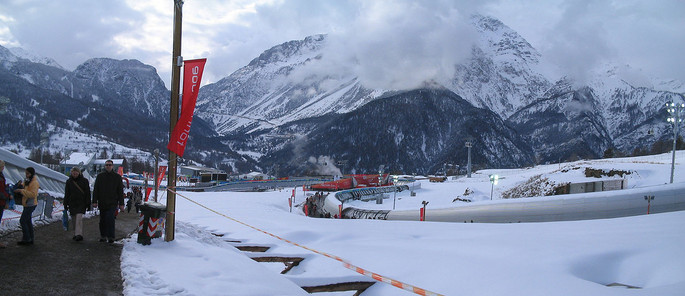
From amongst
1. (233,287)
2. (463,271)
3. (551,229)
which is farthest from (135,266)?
(551,229)

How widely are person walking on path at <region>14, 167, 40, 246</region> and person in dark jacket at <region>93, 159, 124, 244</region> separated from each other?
1134mm

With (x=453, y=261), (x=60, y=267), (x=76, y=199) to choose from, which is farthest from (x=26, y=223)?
(x=453, y=261)

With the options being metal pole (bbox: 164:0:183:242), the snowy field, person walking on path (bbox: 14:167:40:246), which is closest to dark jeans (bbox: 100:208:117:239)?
the snowy field

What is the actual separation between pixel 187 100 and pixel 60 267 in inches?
A: 161

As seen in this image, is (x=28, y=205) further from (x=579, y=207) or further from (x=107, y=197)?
(x=579, y=207)

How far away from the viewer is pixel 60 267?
7535mm

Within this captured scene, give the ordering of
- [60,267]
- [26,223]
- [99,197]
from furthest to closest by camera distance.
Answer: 1. [99,197]
2. [26,223]
3. [60,267]

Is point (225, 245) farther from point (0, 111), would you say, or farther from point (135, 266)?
point (0, 111)

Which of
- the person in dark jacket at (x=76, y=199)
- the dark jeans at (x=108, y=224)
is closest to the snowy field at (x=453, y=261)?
the dark jeans at (x=108, y=224)

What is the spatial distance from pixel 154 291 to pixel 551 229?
42.7ft

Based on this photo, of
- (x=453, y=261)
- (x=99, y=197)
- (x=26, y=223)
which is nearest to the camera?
(x=26, y=223)

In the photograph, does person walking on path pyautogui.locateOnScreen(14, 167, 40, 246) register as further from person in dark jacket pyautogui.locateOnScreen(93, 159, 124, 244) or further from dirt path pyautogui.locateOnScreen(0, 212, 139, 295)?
person in dark jacket pyautogui.locateOnScreen(93, 159, 124, 244)

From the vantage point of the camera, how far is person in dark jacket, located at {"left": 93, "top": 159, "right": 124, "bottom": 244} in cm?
978

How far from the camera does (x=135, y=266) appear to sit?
308 inches
